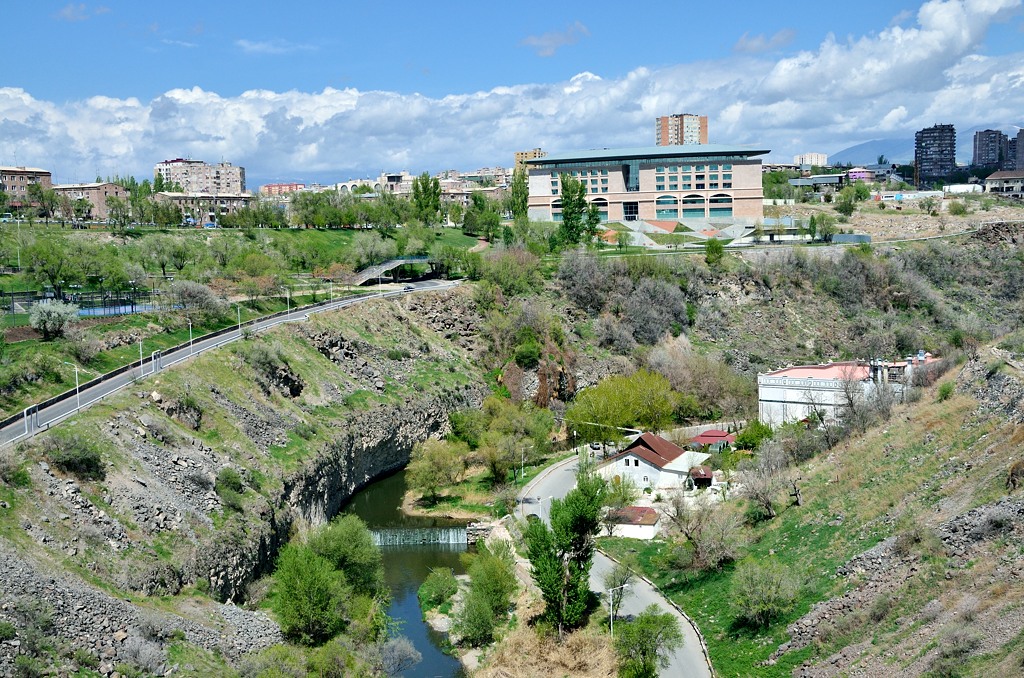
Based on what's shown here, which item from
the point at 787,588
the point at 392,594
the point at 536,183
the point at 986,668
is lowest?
the point at 392,594

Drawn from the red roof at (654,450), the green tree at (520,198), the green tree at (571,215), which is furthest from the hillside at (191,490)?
the green tree at (520,198)

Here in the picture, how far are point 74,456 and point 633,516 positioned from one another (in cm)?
2614

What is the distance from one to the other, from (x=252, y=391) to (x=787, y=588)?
107 ft

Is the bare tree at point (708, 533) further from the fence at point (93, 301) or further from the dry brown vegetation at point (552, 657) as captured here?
the fence at point (93, 301)

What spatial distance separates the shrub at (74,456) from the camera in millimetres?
37656

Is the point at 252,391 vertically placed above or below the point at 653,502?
above

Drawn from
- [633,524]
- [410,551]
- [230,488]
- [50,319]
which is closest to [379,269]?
[50,319]

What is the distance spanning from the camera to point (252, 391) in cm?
5525

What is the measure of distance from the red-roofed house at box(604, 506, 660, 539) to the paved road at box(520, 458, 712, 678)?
2374 millimetres

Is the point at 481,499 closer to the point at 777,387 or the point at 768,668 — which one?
the point at 777,387

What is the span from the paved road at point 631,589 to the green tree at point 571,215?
53.8 m

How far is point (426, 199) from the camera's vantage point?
4705 inches

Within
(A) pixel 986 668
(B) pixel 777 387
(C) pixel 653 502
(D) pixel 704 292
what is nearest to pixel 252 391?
(C) pixel 653 502

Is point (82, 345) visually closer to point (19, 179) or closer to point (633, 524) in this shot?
point (633, 524)
